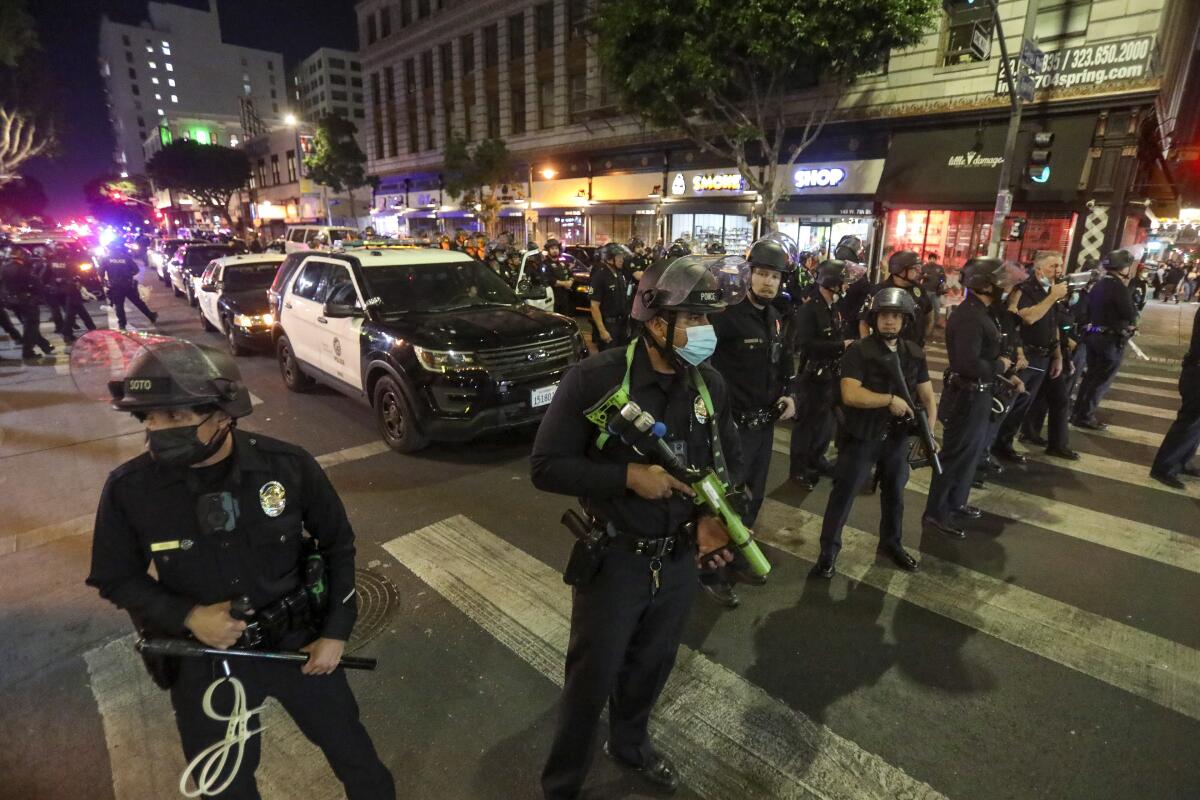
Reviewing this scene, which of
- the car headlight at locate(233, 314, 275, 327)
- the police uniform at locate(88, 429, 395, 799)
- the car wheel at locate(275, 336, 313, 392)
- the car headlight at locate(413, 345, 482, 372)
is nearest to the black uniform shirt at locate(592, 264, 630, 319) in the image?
the car headlight at locate(413, 345, 482, 372)

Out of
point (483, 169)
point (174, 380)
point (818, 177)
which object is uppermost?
point (483, 169)

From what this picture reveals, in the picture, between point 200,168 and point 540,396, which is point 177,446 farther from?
point 200,168

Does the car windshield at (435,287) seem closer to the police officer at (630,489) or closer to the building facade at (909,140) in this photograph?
the police officer at (630,489)

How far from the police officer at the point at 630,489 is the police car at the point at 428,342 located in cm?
380

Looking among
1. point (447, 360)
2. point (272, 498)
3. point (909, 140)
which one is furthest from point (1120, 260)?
point (909, 140)

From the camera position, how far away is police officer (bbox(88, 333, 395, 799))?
5.67 feet

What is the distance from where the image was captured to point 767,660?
3334 mm

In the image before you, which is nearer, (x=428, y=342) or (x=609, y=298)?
(x=428, y=342)

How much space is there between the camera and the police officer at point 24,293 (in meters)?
10.7

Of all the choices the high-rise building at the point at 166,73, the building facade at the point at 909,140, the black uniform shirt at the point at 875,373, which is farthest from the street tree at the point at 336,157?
the high-rise building at the point at 166,73

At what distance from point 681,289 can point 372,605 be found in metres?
2.94

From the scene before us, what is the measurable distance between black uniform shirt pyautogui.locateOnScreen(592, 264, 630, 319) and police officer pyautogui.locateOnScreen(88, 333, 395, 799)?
269 inches

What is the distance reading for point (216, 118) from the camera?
336 feet

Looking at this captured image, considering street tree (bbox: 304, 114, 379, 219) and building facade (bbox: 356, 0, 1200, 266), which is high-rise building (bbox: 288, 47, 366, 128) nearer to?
street tree (bbox: 304, 114, 379, 219)
